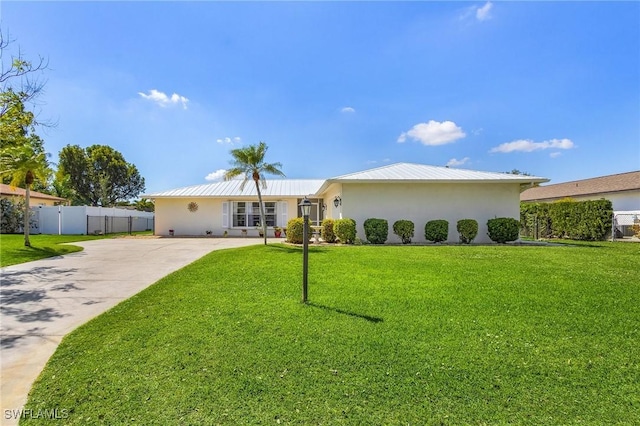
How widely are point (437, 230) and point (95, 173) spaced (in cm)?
4302

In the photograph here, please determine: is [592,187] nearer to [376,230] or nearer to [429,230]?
[429,230]

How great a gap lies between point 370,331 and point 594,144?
77.1 feet

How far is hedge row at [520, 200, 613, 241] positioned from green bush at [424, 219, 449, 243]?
9.29 meters

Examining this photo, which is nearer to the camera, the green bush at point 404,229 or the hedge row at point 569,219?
the green bush at point 404,229

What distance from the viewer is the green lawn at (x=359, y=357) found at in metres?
2.64

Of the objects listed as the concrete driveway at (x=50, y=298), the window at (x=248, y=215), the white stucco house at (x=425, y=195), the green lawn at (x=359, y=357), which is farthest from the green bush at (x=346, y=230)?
the window at (x=248, y=215)

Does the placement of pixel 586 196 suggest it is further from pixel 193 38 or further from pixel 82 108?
pixel 82 108

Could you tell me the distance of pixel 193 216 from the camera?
21.8m

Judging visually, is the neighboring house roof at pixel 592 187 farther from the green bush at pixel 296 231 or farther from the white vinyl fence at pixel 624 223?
the green bush at pixel 296 231

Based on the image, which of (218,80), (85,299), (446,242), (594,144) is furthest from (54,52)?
(594,144)

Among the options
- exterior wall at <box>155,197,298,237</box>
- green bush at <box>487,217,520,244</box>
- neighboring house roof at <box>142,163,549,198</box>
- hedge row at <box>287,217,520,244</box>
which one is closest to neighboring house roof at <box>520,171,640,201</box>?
neighboring house roof at <box>142,163,549,198</box>

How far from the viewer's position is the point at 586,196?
22.7m

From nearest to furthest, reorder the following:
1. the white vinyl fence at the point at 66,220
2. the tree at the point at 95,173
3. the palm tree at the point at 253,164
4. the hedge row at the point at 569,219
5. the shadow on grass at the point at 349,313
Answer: the shadow on grass at the point at 349,313 < the palm tree at the point at 253,164 < the hedge row at the point at 569,219 < the white vinyl fence at the point at 66,220 < the tree at the point at 95,173

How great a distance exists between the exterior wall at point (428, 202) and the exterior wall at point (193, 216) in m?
8.23
